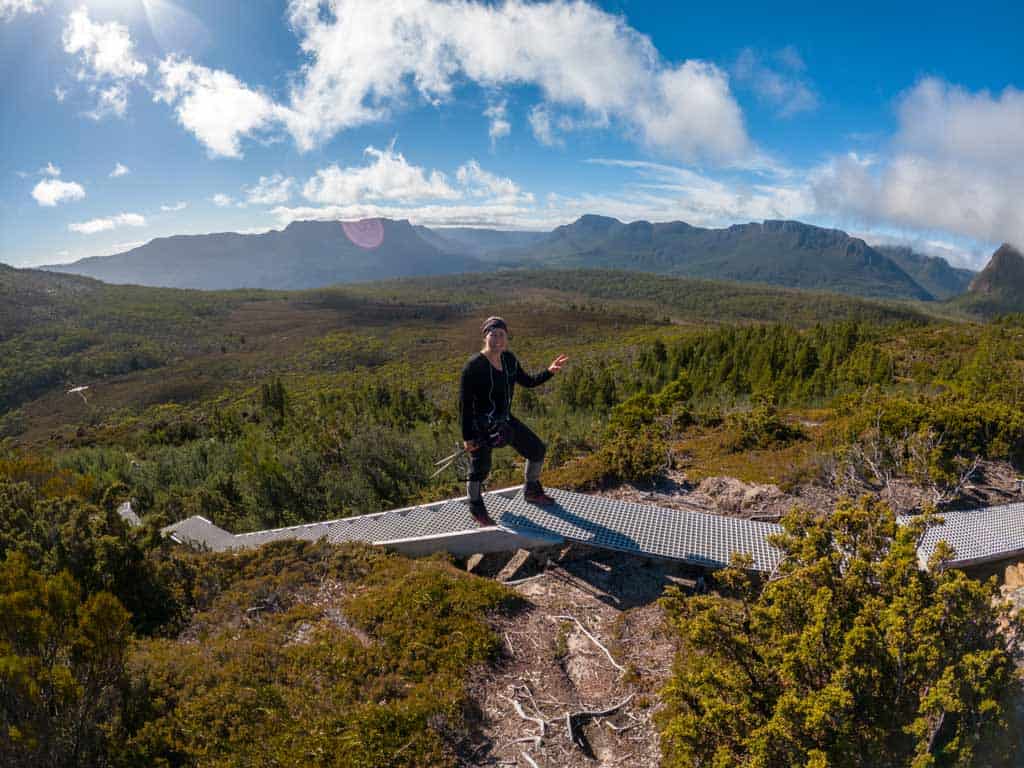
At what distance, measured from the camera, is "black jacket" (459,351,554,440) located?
487cm

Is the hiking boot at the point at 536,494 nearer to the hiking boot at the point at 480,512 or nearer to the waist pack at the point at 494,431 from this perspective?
the hiking boot at the point at 480,512

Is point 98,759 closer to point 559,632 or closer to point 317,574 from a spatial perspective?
point 317,574

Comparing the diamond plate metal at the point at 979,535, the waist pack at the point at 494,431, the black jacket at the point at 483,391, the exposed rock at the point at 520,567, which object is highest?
the black jacket at the point at 483,391

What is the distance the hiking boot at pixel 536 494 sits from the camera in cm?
585

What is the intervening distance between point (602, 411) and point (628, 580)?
62.9ft

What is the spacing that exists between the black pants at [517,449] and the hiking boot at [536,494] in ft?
1.34

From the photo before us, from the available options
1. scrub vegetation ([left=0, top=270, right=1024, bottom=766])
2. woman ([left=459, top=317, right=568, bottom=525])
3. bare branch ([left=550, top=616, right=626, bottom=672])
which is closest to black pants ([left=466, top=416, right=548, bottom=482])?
woman ([left=459, top=317, right=568, bottom=525])

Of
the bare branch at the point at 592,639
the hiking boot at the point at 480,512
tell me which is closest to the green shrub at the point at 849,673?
the bare branch at the point at 592,639

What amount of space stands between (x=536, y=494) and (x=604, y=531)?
0.97 m

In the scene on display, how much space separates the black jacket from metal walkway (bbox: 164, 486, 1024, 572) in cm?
134

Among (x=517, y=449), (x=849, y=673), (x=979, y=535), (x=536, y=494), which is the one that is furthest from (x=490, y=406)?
(x=979, y=535)

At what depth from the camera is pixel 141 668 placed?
3.67 metres

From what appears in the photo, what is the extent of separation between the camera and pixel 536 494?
5887mm

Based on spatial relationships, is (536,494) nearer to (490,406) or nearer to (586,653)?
(490,406)
